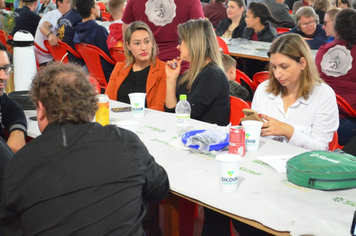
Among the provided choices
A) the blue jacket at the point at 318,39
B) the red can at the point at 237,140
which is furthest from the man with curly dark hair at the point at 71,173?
the blue jacket at the point at 318,39

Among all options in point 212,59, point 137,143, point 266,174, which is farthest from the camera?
point 212,59

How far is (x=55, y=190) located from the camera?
1310mm

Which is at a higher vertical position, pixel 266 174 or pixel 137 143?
pixel 137 143

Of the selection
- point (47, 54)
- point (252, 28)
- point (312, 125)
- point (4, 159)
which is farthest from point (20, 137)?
point (252, 28)

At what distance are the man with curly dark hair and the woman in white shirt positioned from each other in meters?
1.16

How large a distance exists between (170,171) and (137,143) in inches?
20.0

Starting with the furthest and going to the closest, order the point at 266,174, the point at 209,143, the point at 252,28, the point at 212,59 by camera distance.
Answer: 1. the point at 252,28
2. the point at 212,59
3. the point at 209,143
4. the point at 266,174

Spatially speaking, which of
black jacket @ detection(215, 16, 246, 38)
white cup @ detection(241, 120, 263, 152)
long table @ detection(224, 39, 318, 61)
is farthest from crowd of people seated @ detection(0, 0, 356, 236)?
black jacket @ detection(215, 16, 246, 38)

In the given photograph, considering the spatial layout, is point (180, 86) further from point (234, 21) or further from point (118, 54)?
point (234, 21)

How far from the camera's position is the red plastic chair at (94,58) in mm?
4598

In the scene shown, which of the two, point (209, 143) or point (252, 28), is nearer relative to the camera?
point (209, 143)

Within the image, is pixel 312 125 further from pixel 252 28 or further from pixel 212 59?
pixel 252 28

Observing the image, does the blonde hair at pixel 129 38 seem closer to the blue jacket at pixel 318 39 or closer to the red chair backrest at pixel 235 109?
the red chair backrest at pixel 235 109

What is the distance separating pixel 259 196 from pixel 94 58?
133 inches
